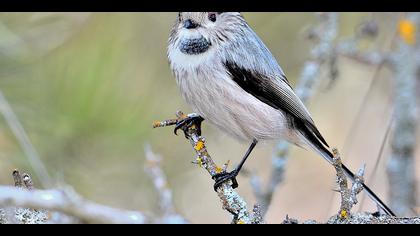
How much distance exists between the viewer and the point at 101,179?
3600 millimetres

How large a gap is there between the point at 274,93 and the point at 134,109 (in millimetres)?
799

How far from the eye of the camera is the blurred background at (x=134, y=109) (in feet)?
10.9

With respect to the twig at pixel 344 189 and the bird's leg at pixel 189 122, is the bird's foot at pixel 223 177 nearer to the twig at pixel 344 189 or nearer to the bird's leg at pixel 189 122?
the bird's leg at pixel 189 122

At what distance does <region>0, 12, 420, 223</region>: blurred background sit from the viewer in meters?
3.32

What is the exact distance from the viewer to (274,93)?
3244mm

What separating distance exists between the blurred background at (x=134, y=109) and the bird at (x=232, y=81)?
0.24 metres

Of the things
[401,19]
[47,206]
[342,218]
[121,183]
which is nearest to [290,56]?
[401,19]

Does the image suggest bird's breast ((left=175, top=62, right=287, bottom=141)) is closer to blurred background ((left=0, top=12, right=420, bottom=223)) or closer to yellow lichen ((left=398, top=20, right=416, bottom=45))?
blurred background ((left=0, top=12, right=420, bottom=223))

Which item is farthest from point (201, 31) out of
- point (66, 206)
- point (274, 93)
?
point (66, 206)

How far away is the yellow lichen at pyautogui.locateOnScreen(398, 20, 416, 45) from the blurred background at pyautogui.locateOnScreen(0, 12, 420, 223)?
0.13 metres

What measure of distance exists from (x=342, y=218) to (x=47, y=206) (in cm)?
98
